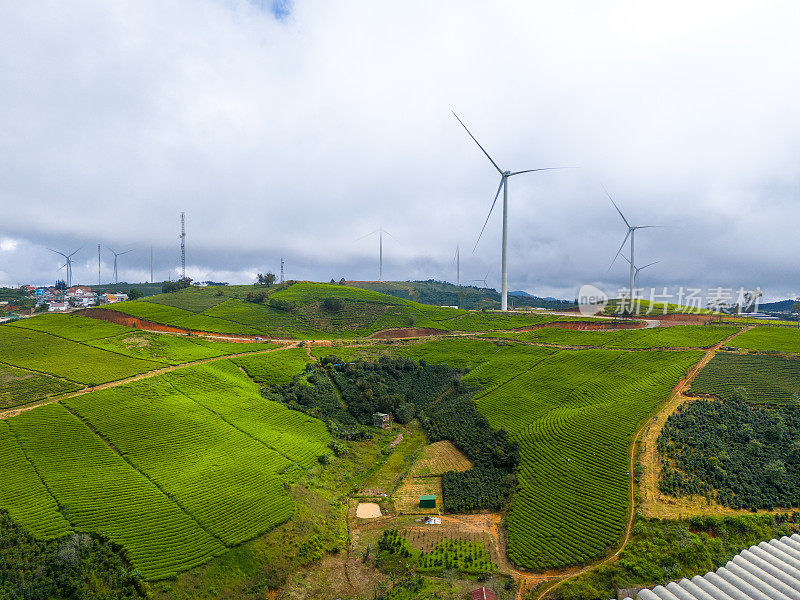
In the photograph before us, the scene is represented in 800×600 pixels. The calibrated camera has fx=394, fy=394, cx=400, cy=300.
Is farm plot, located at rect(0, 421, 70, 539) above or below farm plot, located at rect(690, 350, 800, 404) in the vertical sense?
below

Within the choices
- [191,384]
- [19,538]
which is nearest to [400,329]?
[191,384]

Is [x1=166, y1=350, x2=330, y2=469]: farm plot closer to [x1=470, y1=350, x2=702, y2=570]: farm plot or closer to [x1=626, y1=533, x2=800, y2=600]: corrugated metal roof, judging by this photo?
[x1=470, y1=350, x2=702, y2=570]: farm plot

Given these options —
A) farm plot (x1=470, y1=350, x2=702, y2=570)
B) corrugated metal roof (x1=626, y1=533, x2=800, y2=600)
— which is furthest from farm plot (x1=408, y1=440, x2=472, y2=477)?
corrugated metal roof (x1=626, y1=533, x2=800, y2=600)

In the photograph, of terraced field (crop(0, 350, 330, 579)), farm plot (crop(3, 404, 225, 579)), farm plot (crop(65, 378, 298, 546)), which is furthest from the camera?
farm plot (crop(65, 378, 298, 546))

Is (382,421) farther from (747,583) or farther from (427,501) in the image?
(747,583)

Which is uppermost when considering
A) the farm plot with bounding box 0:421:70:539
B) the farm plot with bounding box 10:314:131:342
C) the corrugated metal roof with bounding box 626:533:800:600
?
A: the farm plot with bounding box 10:314:131:342

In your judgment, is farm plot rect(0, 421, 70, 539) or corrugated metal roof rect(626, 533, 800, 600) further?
farm plot rect(0, 421, 70, 539)

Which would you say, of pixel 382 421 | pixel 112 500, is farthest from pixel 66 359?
pixel 382 421

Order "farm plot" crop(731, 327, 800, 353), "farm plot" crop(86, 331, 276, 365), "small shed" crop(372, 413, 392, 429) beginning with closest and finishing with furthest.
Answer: "small shed" crop(372, 413, 392, 429)
"farm plot" crop(731, 327, 800, 353)
"farm plot" crop(86, 331, 276, 365)

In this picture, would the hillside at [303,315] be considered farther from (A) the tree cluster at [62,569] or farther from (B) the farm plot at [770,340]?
(A) the tree cluster at [62,569]
